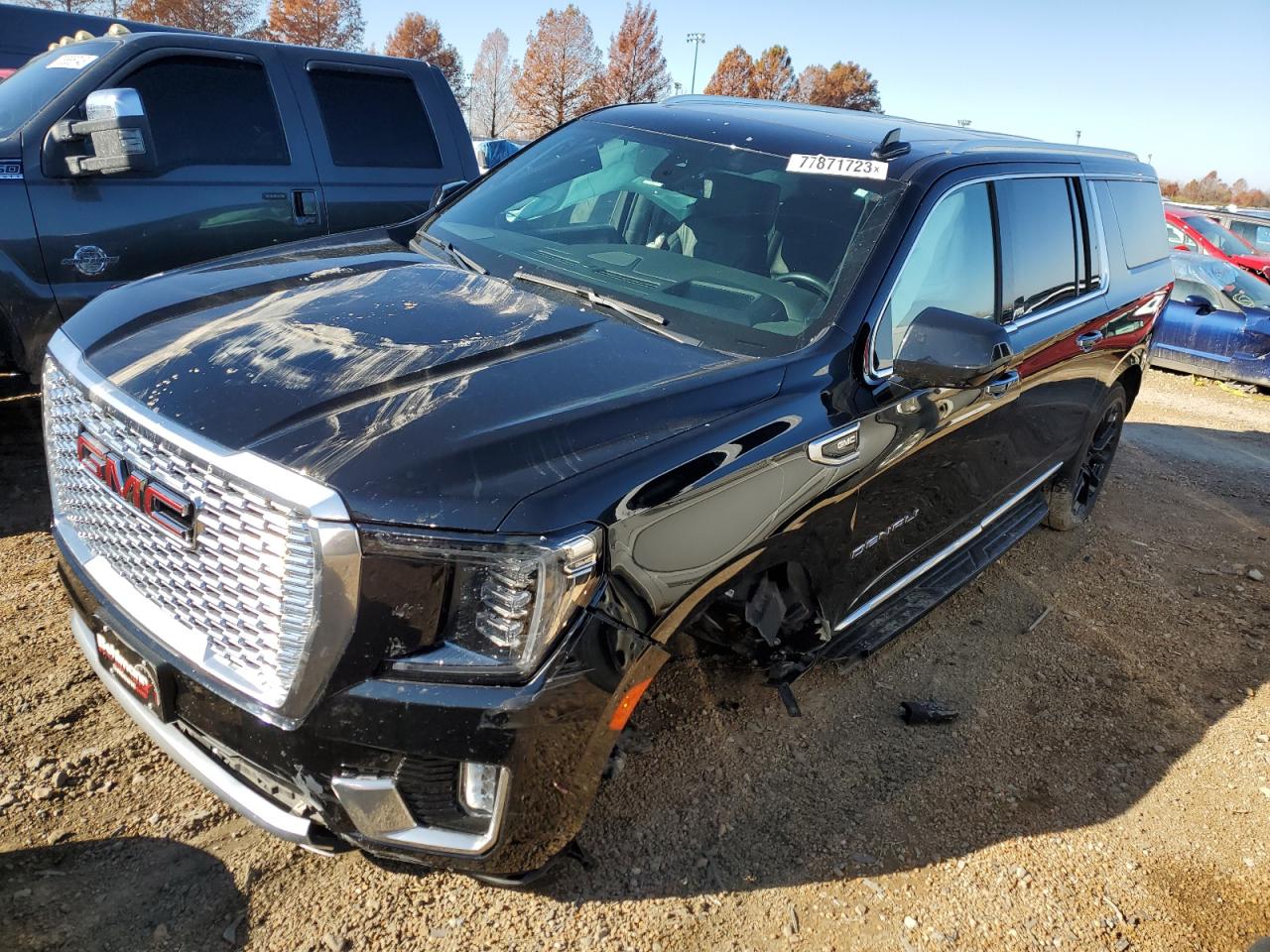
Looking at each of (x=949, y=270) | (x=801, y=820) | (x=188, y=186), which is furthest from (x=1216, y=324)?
(x=188, y=186)

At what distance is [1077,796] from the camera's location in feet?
10.5

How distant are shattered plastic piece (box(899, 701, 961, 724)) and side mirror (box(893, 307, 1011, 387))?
4.40 ft

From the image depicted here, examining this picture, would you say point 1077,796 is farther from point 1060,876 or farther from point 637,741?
point 637,741

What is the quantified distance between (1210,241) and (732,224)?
Answer: 1158 cm

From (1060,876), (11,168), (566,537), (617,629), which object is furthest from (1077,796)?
(11,168)

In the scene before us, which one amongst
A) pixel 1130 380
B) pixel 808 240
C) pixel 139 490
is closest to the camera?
pixel 139 490

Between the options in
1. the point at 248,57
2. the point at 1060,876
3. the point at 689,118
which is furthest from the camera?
the point at 248,57

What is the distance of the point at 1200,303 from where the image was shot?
1030 cm

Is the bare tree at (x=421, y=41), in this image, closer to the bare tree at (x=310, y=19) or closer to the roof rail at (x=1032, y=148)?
the bare tree at (x=310, y=19)

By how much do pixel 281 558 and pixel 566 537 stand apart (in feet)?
1.84

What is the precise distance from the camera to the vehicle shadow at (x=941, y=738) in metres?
2.72

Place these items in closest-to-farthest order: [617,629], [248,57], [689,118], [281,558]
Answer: [281,558] < [617,629] < [689,118] < [248,57]

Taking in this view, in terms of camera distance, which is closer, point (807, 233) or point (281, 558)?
point (281, 558)

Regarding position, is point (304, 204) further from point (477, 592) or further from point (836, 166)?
point (477, 592)
